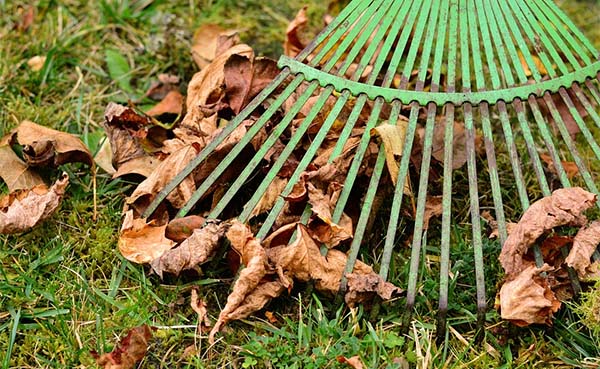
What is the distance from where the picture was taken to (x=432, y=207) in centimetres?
211

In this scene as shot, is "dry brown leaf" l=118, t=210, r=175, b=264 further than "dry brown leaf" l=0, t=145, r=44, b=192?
No

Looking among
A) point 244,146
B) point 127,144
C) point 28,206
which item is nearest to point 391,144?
point 244,146

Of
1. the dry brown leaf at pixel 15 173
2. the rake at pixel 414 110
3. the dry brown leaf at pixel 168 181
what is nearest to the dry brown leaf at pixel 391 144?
the rake at pixel 414 110

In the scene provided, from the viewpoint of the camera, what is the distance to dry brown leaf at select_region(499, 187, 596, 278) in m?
1.85

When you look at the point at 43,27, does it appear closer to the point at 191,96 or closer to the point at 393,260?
the point at 191,96

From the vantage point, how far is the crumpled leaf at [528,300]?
5.86ft

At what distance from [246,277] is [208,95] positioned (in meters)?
0.67

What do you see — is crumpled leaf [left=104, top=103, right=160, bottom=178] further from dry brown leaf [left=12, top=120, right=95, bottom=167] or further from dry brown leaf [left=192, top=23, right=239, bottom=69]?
dry brown leaf [left=192, top=23, right=239, bottom=69]

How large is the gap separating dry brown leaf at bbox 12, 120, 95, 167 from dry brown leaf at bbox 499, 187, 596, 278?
1138mm

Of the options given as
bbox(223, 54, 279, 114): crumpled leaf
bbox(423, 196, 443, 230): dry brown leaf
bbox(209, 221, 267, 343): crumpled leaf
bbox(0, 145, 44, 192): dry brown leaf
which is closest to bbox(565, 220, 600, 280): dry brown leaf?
bbox(423, 196, 443, 230): dry brown leaf

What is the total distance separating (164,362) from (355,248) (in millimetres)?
503

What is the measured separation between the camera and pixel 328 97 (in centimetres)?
208

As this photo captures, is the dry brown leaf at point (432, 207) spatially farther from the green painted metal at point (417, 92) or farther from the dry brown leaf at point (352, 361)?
the dry brown leaf at point (352, 361)

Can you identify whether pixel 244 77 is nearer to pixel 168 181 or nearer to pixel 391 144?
pixel 168 181
